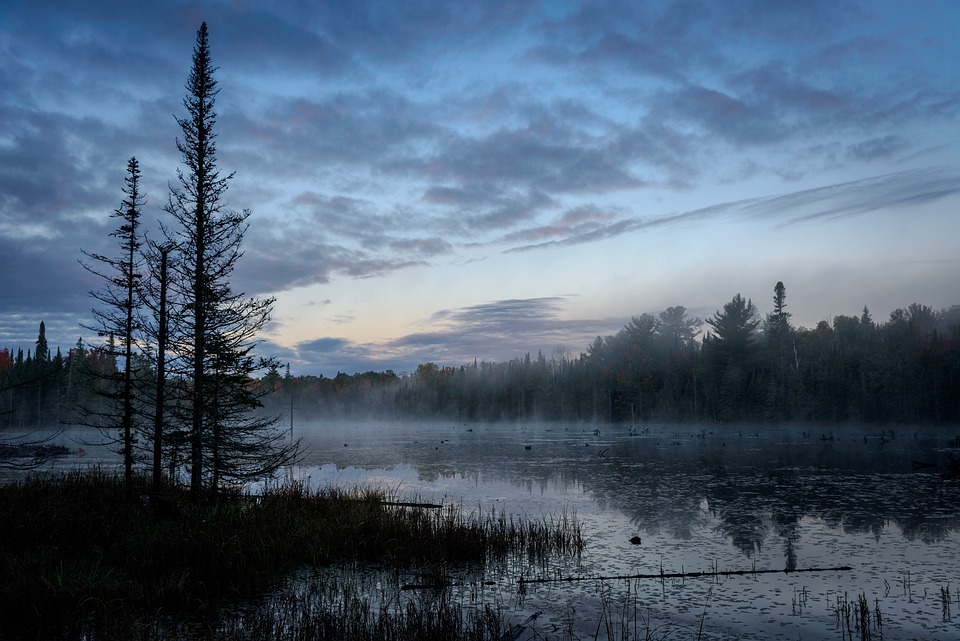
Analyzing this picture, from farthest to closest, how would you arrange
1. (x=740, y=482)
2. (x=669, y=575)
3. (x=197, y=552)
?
(x=740, y=482)
(x=669, y=575)
(x=197, y=552)

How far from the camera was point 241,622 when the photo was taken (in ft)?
33.5

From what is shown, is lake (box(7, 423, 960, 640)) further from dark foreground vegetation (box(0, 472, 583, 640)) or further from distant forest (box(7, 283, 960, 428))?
distant forest (box(7, 283, 960, 428))

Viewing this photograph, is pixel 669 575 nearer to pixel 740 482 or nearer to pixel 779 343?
pixel 740 482

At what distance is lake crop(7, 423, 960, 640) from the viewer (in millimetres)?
11141

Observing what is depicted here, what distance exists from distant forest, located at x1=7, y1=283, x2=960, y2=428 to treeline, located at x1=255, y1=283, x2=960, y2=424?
7.1 inches

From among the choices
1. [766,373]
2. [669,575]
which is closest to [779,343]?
[766,373]

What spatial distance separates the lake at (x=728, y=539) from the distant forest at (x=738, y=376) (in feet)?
152

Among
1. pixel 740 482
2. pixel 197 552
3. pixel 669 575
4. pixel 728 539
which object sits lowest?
pixel 740 482

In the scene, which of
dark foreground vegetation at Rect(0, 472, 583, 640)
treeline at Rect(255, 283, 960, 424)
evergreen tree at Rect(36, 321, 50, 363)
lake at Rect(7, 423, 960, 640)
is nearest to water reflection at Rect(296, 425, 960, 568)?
lake at Rect(7, 423, 960, 640)

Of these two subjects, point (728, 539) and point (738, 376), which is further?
point (738, 376)

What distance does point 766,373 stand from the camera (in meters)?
102

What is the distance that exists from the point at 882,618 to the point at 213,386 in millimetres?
18759

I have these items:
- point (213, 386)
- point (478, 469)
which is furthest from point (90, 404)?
point (213, 386)

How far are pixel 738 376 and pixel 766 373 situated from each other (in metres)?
8.08
